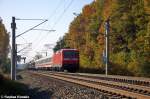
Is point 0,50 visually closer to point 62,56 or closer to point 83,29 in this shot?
point 83,29

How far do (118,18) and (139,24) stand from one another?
648cm

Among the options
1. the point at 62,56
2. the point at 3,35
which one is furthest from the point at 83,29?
the point at 62,56

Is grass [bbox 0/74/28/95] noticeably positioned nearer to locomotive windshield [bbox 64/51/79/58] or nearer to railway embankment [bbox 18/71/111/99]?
railway embankment [bbox 18/71/111/99]

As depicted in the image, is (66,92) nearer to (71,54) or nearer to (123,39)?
(71,54)

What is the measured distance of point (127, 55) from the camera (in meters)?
61.5

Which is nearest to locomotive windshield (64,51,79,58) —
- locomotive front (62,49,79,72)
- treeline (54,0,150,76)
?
locomotive front (62,49,79,72)

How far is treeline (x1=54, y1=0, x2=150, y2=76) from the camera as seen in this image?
5446 centimetres

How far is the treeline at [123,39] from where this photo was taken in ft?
179

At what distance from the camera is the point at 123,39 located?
66.0 metres

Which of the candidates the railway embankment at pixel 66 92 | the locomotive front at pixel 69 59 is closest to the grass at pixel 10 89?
the railway embankment at pixel 66 92

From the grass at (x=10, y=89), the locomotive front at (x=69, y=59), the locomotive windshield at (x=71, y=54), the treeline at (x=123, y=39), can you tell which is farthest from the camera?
the locomotive windshield at (x=71, y=54)

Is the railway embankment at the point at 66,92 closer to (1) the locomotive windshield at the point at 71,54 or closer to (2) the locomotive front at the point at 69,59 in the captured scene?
(2) the locomotive front at the point at 69,59

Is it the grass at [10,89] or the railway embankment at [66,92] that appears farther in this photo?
the grass at [10,89]

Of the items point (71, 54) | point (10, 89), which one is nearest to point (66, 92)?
point (10, 89)
